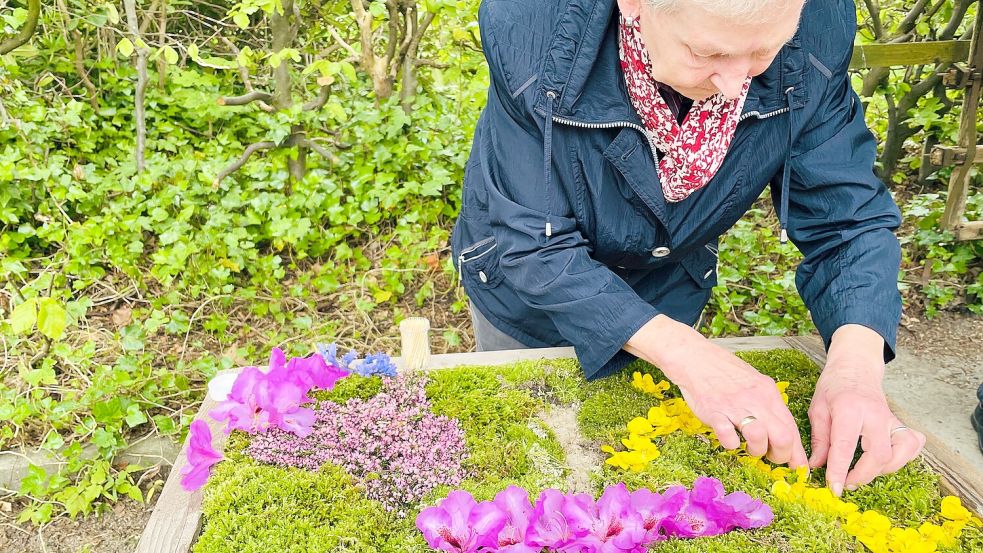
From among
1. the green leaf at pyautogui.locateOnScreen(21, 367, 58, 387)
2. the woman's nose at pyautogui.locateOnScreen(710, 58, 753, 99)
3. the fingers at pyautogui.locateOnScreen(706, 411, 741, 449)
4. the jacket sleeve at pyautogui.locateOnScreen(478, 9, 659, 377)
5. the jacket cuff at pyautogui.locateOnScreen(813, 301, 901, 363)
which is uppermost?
the woman's nose at pyautogui.locateOnScreen(710, 58, 753, 99)

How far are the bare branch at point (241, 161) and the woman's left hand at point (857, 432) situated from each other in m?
3.35

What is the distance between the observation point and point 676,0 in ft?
4.05

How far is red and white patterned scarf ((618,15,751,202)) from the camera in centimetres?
155

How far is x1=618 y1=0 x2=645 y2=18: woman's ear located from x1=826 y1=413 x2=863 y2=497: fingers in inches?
34.1

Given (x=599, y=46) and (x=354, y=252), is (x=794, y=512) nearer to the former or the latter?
(x=599, y=46)

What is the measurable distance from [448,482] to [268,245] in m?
3.05

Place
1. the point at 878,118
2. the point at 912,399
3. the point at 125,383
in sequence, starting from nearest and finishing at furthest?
1. the point at 125,383
2. the point at 912,399
3. the point at 878,118

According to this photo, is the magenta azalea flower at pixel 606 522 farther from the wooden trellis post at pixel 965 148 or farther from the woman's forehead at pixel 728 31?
the wooden trellis post at pixel 965 148

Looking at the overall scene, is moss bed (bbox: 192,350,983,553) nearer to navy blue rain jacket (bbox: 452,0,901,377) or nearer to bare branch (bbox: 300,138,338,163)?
navy blue rain jacket (bbox: 452,0,901,377)

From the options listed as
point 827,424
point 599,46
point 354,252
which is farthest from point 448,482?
point 354,252

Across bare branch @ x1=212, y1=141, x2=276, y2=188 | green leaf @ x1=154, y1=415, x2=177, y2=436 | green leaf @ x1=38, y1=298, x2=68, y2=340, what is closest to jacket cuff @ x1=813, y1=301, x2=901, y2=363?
green leaf @ x1=38, y1=298, x2=68, y2=340

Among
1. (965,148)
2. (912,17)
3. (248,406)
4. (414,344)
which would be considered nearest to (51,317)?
(248,406)

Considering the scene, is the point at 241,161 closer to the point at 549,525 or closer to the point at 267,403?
the point at 267,403

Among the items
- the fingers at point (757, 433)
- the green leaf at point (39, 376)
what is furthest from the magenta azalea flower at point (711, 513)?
the green leaf at point (39, 376)
